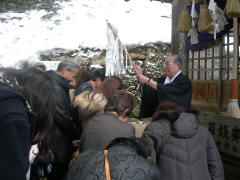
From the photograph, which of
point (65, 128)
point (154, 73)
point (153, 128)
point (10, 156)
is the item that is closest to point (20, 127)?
point (10, 156)

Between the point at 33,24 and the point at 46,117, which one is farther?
the point at 33,24

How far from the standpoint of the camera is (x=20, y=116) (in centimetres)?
141

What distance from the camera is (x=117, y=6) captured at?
51.8ft

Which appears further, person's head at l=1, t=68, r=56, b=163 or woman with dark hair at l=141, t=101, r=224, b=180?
woman with dark hair at l=141, t=101, r=224, b=180

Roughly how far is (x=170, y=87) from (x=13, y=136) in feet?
10.5

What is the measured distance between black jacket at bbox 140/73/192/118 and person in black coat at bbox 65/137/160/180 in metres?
2.44

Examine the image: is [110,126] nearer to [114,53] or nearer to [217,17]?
[114,53]

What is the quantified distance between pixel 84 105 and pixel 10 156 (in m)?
2.13

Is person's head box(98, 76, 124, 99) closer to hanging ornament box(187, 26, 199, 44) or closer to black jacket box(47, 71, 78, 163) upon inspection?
black jacket box(47, 71, 78, 163)

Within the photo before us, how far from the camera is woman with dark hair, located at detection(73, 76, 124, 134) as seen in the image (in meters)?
3.41

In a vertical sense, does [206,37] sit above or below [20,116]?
above

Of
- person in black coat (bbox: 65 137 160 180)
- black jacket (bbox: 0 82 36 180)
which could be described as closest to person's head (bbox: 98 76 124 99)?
person in black coat (bbox: 65 137 160 180)

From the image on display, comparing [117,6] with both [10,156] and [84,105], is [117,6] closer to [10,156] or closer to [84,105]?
[84,105]

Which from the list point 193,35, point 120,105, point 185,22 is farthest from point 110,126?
Result: point 193,35
